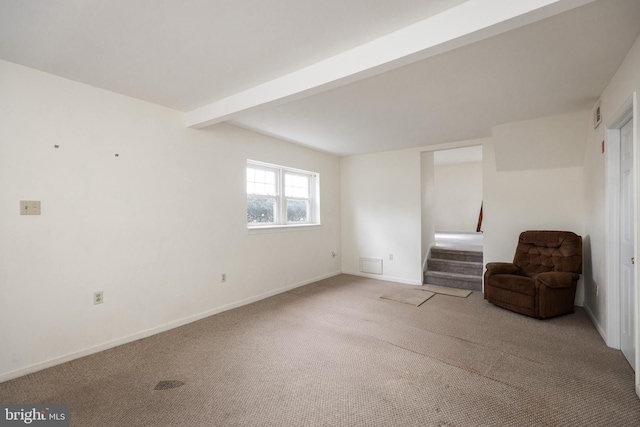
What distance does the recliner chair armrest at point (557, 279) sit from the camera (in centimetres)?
318

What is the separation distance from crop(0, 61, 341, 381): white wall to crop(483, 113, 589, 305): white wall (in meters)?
3.55

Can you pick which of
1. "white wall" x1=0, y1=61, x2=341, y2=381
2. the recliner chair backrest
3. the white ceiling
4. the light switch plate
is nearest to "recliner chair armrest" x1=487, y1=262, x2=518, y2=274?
the recliner chair backrest

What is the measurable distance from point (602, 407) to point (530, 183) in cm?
305

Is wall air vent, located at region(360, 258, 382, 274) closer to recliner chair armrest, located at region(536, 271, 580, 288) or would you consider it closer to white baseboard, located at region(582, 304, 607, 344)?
recliner chair armrest, located at region(536, 271, 580, 288)

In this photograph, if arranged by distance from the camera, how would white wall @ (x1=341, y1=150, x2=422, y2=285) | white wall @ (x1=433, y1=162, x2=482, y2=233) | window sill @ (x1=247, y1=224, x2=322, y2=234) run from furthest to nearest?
white wall @ (x1=433, y1=162, x2=482, y2=233) < white wall @ (x1=341, y1=150, x2=422, y2=285) < window sill @ (x1=247, y1=224, x2=322, y2=234)

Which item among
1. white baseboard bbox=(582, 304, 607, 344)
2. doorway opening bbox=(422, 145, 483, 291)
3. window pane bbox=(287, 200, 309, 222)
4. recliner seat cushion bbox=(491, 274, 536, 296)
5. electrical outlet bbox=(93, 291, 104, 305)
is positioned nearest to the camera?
electrical outlet bbox=(93, 291, 104, 305)

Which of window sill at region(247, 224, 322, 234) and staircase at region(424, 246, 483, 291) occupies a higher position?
window sill at region(247, 224, 322, 234)

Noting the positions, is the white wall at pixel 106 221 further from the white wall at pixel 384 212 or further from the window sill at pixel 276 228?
the white wall at pixel 384 212

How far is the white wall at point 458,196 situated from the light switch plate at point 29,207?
8.48m

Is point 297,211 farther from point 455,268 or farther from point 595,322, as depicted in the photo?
point 595,322

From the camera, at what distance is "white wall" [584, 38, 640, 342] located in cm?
213

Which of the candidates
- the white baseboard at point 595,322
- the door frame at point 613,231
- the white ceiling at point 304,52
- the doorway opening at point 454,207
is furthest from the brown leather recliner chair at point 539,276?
the white ceiling at point 304,52

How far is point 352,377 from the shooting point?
217cm

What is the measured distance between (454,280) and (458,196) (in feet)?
14.0
